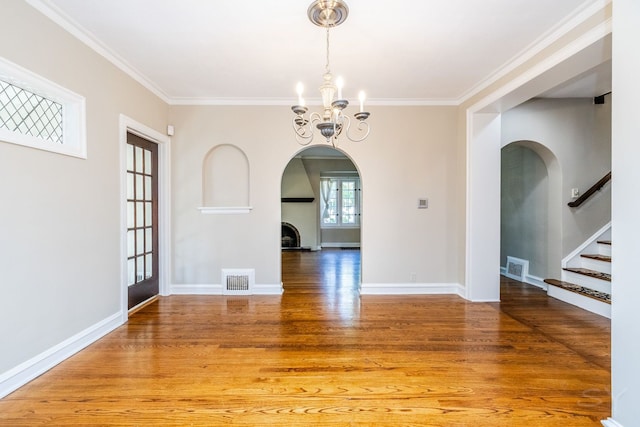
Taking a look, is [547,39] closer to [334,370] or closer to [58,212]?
[334,370]

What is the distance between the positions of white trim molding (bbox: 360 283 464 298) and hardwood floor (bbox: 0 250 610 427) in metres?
0.51

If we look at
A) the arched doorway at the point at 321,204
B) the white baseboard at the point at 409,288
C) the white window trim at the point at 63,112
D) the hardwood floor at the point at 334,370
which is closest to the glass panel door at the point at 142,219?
the hardwood floor at the point at 334,370

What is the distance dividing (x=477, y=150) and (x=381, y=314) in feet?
7.95

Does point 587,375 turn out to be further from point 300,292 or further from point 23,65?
point 23,65

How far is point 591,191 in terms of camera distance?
3945mm

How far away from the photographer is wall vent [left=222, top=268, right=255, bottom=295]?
4031mm

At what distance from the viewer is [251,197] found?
4.03m

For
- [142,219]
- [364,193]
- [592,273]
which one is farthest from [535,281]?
[142,219]

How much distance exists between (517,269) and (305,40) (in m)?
4.86

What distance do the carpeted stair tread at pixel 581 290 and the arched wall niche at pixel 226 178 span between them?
4373 millimetres

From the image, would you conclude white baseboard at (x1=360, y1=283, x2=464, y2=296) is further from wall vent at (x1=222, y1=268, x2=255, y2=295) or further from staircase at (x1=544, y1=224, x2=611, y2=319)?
wall vent at (x1=222, y1=268, x2=255, y2=295)

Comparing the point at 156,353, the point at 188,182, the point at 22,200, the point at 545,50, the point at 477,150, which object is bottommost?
the point at 156,353

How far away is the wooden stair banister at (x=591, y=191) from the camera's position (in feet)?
12.6

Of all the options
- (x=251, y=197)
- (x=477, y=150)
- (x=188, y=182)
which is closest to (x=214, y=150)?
(x=188, y=182)
